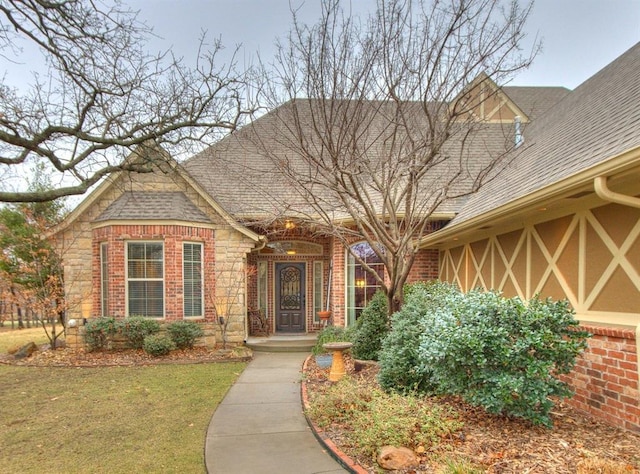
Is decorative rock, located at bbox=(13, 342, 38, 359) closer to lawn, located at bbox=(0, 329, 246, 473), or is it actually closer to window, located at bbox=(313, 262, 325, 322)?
lawn, located at bbox=(0, 329, 246, 473)

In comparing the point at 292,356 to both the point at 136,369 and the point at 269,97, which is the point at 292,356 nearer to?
the point at 136,369

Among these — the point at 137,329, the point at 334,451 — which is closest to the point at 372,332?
the point at 334,451

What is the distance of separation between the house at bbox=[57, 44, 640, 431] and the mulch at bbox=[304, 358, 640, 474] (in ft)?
1.25

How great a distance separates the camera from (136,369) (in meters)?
7.94

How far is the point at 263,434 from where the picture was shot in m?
4.55

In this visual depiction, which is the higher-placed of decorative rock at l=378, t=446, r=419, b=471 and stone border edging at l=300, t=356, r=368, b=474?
decorative rock at l=378, t=446, r=419, b=471

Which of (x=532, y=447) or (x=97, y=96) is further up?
(x=97, y=96)

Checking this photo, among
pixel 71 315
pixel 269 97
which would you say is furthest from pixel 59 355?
pixel 269 97

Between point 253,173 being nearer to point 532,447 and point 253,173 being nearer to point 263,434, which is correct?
point 263,434

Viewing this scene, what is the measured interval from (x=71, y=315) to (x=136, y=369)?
10.4ft

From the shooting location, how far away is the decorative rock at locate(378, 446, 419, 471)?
3.36m

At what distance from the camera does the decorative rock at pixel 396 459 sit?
336 cm

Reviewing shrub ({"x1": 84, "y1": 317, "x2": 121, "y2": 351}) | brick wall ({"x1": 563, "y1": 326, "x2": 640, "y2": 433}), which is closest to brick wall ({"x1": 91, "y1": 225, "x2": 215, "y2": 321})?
shrub ({"x1": 84, "y1": 317, "x2": 121, "y2": 351})

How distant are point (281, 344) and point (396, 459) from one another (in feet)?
22.6
